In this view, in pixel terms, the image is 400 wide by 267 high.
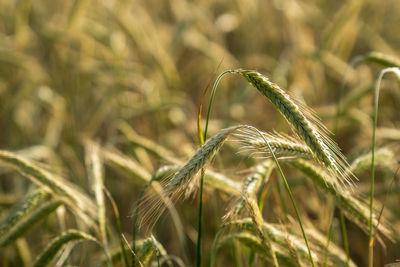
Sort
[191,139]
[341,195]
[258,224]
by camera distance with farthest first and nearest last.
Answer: [191,139], [341,195], [258,224]

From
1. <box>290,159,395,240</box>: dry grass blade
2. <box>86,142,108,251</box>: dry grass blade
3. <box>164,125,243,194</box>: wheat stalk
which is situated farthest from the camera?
<box>86,142,108,251</box>: dry grass blade

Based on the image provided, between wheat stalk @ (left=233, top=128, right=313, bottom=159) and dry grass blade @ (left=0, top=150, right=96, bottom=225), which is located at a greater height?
wheat stalk @ (left=233, top=128, right=313, bottom=159)

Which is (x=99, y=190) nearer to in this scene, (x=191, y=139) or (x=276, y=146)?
(x=276, y=146)

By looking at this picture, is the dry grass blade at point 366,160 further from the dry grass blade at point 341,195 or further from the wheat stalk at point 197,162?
the wheat stalk at point 197,162

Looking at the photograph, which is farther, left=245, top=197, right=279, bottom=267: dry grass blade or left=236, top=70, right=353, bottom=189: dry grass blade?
left=245, top=197, right=279, bottom=267: dry grass blade

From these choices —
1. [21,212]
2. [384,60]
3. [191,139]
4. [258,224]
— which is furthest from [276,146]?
[191,139]

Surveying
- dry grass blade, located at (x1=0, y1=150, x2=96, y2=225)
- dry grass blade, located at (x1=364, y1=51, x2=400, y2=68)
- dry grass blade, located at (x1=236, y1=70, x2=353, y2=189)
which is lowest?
dry grass blade, located at (x1=0, y1=150, x2=96, y2=225)

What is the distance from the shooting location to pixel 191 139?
2.93m

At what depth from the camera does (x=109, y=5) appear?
3318mm

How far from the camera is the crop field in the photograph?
54.2 inches

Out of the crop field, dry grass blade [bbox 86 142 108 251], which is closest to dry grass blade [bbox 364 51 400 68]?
the crop field

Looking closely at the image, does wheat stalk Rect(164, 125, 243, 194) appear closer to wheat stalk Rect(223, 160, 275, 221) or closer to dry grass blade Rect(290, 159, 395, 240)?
wheat stalk Rect(223, 160, 275, 221)

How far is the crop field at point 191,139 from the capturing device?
1.38 metres

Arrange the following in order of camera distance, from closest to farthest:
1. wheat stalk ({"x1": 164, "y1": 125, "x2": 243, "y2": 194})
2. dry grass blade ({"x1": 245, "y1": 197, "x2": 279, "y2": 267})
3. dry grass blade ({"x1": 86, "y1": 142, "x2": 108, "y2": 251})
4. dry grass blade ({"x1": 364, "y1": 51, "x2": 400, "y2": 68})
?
wheat stalk ({"x1": 164, "y1": 125, "x2": 243, "y2": 194}), dry grass blade ({"x1": 245, "y1": 197, "x2": 279, "y2": 267}), dry grass blade ({"x1": 86, "y1": 142, "x2": 108, "y2": 251}), dry grass blade ({"x1": 364, "y1": 51, "x2": 400, "y2": 68})
